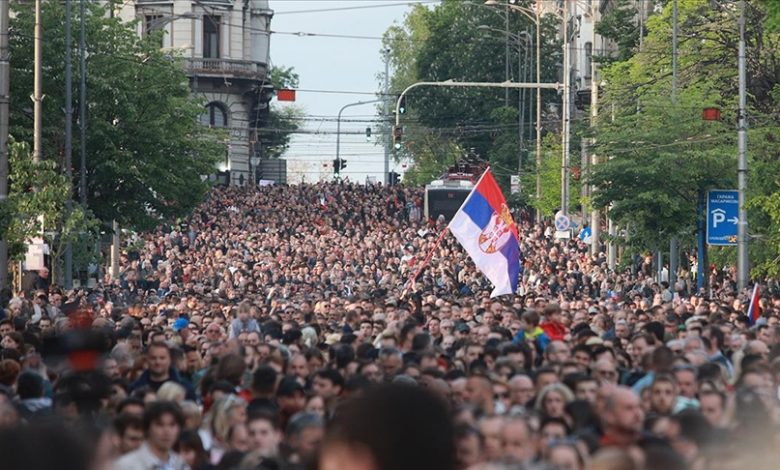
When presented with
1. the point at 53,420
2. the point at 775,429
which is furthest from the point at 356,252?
the point at 53,420

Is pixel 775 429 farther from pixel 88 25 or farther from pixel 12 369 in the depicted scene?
pixel 88 25

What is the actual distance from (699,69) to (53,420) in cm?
4802

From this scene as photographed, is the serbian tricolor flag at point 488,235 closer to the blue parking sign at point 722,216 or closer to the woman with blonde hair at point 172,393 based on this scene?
the blue parking sign at point 722,216

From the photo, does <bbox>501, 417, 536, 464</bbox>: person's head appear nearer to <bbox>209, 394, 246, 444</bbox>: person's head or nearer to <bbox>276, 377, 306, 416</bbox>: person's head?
<bbox>209, 394, 246, 444</bbox>: person's head

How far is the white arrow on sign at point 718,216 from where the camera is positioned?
118 feet

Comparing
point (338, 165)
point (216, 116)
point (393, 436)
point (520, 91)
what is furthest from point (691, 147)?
point (216, 116)

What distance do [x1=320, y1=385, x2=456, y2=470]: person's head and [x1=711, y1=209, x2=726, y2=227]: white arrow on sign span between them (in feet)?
111

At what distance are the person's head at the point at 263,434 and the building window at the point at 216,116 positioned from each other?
110 m

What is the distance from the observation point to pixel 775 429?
945cm

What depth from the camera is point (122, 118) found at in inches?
2023

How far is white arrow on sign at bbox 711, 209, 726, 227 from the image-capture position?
118 ft

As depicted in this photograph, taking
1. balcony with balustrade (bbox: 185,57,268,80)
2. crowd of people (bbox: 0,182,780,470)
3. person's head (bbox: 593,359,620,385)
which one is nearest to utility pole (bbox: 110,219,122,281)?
crowd of people (bbox: 0,182,780,470)

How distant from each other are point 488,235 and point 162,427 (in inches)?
926

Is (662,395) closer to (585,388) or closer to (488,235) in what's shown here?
(585,388)
